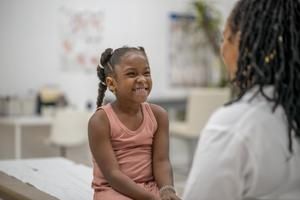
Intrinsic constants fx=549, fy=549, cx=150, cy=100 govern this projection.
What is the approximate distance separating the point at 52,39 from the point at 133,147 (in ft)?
11.0

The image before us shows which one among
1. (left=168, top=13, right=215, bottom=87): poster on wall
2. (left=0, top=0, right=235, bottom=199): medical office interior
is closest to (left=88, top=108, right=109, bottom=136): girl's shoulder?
(left=0, top=0, right=235, bottom=199): medical office interior

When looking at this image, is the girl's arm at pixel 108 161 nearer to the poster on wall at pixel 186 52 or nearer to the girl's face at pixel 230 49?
the girl's face at pixel 230 49

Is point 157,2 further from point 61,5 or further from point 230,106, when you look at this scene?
point 230,106

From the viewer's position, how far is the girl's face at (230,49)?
0.89 m

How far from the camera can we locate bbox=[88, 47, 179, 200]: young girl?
109cm

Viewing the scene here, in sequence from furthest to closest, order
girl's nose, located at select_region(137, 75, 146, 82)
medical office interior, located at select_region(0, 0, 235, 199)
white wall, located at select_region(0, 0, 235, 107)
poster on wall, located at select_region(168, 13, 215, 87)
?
poster on wall, located at select_region(168, 13, 215, 87) < white wall, located at select_region(0, 0, 235, 107) < medical office interior, located at select_region(0, 0, 235, 199) < girl's nose, located at select_region(137, 75, 146, 82)

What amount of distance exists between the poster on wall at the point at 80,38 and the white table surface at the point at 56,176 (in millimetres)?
2779

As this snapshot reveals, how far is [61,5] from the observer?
14.4 feet

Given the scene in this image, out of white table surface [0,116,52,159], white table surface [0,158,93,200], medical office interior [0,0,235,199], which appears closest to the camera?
white table surface [0,158,93,200]

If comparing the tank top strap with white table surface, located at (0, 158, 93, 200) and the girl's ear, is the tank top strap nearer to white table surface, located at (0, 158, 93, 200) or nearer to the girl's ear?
the girl's ear

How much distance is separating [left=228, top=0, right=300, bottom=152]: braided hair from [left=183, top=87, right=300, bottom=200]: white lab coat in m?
0.01

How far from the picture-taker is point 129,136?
111cm

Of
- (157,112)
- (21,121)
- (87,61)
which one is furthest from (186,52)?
(157,112)

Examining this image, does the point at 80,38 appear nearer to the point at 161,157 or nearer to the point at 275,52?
the point at 161,157
